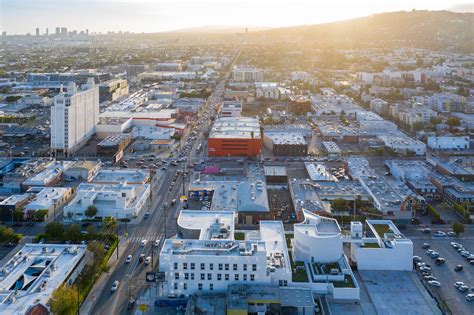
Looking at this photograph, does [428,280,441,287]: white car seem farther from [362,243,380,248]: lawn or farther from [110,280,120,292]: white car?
[110,280,120,292]: white car

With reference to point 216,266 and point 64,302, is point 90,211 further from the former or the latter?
point 216,266

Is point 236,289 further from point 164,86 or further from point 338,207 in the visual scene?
point 164,86

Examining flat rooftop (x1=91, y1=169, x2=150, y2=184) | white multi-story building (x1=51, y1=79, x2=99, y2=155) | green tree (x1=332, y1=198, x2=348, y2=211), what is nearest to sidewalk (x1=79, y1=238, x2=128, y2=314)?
flat rooftop (x1=91, y1=169, x2=150, y2=184)

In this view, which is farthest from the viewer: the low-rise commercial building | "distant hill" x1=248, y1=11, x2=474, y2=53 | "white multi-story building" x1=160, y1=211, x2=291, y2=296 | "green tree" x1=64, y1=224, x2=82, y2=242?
"distant hill" x1=248, y1=11, x2=474, y2=53

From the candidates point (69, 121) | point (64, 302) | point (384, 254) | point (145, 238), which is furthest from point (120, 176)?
point (384, 254)

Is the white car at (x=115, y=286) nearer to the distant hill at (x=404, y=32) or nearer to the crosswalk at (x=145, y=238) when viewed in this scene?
the crosswalk at (x=145, y=238)

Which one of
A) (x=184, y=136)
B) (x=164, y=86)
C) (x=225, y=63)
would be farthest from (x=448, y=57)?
(x=184, y=136)

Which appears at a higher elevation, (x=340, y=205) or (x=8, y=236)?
(x=340, y=205)
